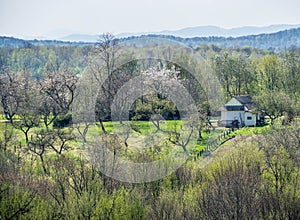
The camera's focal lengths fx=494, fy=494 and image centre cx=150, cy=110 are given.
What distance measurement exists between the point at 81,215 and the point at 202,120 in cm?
2203

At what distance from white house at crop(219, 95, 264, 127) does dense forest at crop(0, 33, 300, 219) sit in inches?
72.7

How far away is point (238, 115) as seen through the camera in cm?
4525

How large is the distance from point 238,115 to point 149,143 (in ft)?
49.9

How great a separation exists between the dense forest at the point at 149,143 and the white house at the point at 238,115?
1.85 meters

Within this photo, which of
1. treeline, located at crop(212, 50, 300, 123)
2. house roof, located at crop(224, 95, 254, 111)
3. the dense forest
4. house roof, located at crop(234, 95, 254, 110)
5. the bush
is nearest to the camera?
the dense forest

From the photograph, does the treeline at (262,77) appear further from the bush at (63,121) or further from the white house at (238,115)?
the bush at (63,121)

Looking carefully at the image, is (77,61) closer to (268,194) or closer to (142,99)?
(142,99)

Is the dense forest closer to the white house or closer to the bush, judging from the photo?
the bush

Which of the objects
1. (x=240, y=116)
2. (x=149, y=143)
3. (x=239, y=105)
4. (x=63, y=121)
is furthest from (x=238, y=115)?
(x=63, y=121)

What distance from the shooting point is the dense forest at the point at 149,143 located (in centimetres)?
1797

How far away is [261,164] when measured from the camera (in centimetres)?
2239

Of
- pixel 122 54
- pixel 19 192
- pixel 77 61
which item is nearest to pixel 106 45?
pixel 122 54

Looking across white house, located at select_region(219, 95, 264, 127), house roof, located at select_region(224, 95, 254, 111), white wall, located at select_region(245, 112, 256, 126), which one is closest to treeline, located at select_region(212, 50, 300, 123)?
house roof, located at select_region(224, 95, 254, 111)

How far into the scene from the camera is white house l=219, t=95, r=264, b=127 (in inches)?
1757
